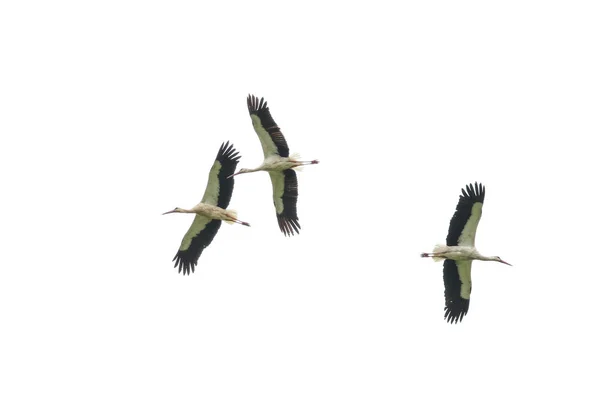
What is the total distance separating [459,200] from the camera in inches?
1303

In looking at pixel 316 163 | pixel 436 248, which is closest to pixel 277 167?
pixel 316 163

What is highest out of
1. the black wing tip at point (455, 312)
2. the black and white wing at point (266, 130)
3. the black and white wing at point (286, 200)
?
the black and white wing at point (266, 130)

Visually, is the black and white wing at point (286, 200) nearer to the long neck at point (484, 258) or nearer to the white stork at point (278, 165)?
the white stork at point (278, 165)

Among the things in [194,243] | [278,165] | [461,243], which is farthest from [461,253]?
[194,243]

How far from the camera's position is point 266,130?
34.9m

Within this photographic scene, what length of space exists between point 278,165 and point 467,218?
5.07 meters

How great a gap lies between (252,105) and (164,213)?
12.1 feet

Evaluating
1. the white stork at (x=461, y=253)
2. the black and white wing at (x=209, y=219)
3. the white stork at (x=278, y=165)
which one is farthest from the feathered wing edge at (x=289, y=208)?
the white stork at (x=461, y=253)

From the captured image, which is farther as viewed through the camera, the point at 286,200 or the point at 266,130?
the point at 286,200

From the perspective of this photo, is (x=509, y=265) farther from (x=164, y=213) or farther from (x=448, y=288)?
(x=164, y=213)

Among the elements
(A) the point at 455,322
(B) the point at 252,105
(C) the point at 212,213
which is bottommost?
(A) the point at 455,322

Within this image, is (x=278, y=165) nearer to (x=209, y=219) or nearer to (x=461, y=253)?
(x=209, y=219)

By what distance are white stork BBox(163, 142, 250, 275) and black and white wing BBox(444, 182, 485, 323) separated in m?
5.11

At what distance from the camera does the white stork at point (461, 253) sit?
3303 cm
